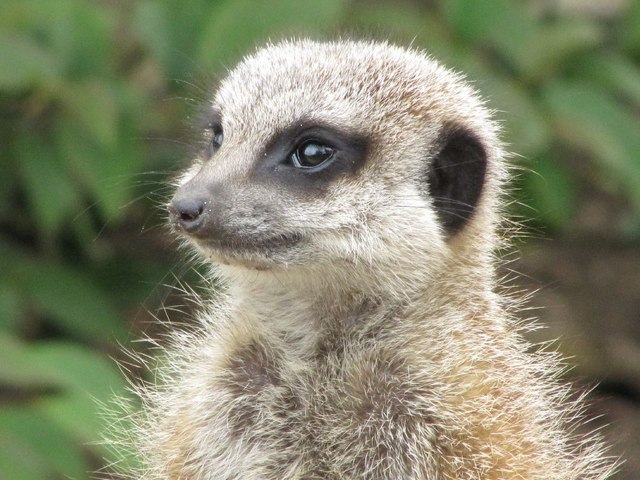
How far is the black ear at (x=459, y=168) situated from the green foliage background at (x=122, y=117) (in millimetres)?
639

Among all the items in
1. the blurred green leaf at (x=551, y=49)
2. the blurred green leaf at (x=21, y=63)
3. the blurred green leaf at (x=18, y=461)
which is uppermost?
the blurred green leaf at (x=21, y=63)

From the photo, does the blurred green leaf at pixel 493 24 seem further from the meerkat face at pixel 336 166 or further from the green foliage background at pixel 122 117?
the meerkat face at pixel 336 166

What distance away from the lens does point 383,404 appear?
284cm

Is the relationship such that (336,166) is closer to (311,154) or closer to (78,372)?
(311,154)

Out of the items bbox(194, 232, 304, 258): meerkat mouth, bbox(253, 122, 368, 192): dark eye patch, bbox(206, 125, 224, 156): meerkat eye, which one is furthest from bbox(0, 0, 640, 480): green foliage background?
bbox(194, 232, 304, 258): meerkat mouth

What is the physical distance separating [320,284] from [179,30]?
1833mm

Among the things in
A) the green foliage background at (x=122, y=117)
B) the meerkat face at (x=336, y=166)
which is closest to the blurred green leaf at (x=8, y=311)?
the green foliage background at (x=122, y=117)

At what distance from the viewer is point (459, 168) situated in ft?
10.0

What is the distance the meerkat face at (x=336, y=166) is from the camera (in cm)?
279

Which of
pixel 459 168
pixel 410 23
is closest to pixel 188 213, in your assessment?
pixel 459 168

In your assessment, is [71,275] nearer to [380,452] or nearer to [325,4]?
[325,4]

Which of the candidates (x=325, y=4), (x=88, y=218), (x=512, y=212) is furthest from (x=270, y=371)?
(x=88, y=218)

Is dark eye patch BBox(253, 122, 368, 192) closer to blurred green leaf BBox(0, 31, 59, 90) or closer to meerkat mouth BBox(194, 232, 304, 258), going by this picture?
meerkat mouth BBox(194, 232, 304, 258)

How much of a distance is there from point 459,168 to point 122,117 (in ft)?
6.06
